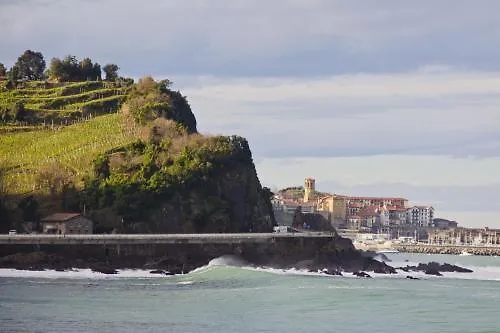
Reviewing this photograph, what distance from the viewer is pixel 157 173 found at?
85.2m

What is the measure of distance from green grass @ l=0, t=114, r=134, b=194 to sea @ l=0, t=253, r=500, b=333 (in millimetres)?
19833

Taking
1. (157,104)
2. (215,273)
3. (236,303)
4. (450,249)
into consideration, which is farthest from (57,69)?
(450,249)

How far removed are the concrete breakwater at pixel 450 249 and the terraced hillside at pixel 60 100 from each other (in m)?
87.8

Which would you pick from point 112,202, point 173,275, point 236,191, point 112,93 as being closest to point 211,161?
point 236,191

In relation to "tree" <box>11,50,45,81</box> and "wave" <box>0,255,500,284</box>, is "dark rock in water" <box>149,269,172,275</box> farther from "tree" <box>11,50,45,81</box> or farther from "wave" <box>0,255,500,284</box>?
"tree" <box>11,50,45,81</box>

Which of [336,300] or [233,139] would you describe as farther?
[233,139]

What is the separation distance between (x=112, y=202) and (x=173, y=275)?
1387 cm

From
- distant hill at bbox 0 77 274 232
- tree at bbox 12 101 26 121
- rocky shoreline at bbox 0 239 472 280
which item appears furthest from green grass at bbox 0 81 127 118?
rocky shoreline at bbox 0 239 472 280

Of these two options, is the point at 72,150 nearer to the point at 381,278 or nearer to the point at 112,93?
the point at 112,93

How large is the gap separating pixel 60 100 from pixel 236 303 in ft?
212

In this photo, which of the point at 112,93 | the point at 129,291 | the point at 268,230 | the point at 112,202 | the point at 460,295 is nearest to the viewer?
the point at 129,291

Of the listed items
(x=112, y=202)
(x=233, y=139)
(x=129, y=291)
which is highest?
(x=233, y=139)

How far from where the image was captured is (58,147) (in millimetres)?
96875

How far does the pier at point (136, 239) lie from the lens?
244 feet
